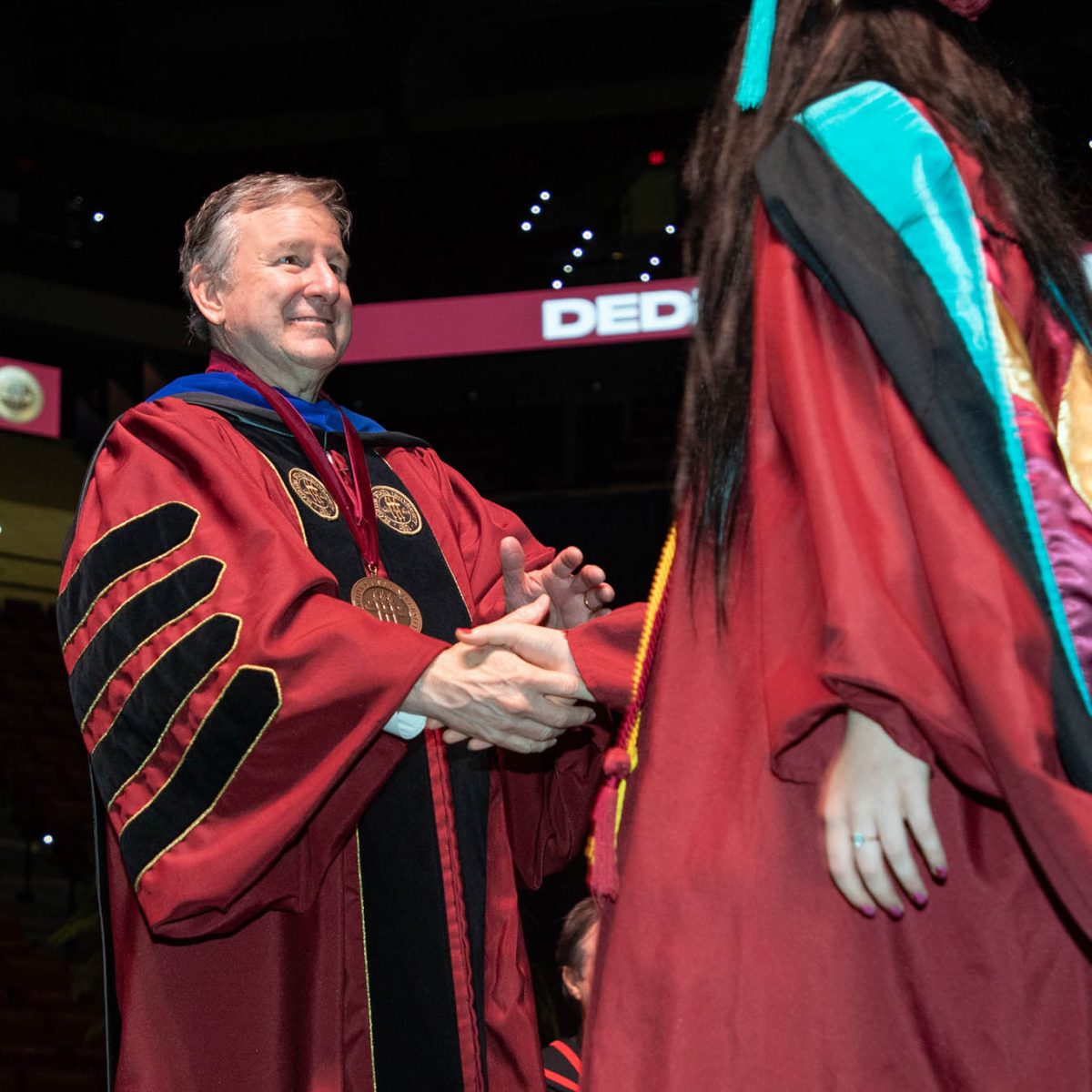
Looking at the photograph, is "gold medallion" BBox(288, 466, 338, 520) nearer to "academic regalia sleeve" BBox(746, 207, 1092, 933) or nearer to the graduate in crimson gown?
the graduate in crimson gown

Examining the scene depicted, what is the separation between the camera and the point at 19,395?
13.0m

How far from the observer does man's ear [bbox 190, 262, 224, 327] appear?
2.98m

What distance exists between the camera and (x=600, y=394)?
532 inches

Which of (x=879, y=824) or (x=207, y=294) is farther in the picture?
(x=207, y=294)

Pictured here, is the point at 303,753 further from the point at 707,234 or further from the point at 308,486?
the point at 707,234

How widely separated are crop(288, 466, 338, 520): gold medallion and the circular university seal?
432 inches

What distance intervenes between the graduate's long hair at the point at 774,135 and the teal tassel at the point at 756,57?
0.04 feet

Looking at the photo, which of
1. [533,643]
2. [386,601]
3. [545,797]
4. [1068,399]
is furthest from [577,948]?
[1068,399]

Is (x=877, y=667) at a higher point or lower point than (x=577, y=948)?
higher

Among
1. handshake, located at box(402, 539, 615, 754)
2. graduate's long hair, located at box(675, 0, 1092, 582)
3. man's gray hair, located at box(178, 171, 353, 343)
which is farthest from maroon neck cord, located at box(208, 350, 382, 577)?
graduate's long hair, located at box(675, 0, 1092, 582)

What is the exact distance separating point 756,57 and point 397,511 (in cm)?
141

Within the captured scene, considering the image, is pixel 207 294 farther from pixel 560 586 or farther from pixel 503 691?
pixel 503 691

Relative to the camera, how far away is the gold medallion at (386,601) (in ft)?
8.71

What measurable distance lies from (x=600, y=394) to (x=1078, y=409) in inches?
471
